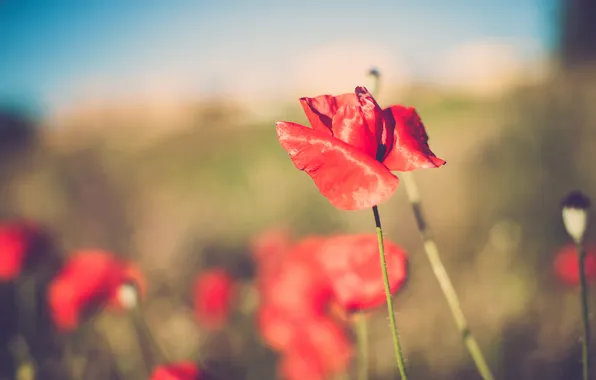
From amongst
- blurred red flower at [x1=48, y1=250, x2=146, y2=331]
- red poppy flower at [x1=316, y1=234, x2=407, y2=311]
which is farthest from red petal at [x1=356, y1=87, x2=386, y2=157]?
blurred red flower at [x1=48, y1=250, x2=146, y2=331]

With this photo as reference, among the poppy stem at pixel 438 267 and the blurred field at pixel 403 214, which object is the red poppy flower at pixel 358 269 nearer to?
the poppy stem at pixel 438 267

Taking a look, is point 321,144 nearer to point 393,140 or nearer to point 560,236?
point 393,140

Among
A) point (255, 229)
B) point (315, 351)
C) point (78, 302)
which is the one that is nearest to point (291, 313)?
point (315, 351)

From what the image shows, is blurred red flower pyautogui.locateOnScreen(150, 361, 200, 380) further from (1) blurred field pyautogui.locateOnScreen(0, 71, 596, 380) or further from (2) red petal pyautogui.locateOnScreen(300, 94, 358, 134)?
(1) blurred field pyautogui.locateOnScreen(0, 71, 596, 380)

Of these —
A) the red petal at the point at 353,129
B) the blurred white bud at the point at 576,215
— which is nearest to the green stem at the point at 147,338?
the red petal at the point at 353,129

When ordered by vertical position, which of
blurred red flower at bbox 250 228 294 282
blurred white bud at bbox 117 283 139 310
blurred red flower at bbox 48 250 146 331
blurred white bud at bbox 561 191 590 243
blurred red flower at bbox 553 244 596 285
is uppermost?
blurred white bud at bbox 561 191 590 243

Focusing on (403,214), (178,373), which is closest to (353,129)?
(178,373)
